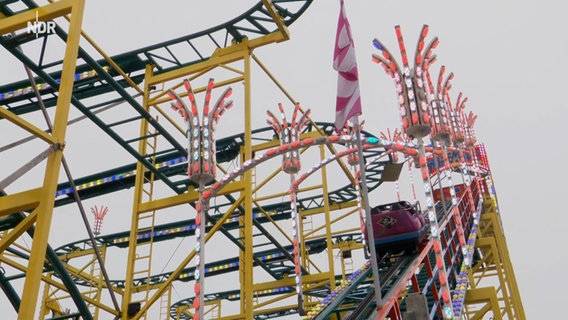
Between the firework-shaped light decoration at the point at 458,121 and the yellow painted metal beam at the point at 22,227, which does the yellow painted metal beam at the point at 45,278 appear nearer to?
the yellow painted metal beam at the point at 22,227

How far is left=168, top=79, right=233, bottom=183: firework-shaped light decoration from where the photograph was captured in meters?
12.3

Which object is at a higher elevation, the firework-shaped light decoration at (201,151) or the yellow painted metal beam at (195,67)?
the yellow painted metal beam at (195,67)

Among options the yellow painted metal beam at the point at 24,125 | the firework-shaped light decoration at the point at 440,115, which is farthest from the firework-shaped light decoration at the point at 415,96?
the yellow painted metal beam at the point at 24,125

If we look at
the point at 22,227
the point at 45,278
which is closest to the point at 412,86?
the point at 22,227

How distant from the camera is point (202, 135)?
503 inches

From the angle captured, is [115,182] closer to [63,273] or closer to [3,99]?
[3,99]

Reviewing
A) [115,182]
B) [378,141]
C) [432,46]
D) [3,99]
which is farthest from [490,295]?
[115,182]

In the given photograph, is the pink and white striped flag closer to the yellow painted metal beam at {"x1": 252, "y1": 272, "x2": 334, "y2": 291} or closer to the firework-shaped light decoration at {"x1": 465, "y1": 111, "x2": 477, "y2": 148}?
the yellow painted metal beam at {"x1": 252, "y1": 272, "x2": 334, "y2": 291}

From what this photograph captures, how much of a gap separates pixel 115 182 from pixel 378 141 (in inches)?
564

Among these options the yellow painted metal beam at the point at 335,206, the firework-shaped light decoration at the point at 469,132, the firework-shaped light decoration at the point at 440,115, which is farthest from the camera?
the yellow painted metal beam at the point at 335,206

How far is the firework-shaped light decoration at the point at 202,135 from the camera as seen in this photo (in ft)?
40.4

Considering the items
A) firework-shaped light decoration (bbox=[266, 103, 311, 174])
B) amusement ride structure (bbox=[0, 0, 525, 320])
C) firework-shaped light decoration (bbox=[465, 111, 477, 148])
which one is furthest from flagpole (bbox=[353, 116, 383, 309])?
firework-shaped light decoration (bbox=[465, 111, 477, 148])

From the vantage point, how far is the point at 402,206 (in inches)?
643

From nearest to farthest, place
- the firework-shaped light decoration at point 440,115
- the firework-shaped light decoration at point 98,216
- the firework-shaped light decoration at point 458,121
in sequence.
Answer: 1. the firework-shaped light decoration at point 440,115
2. the firework-shaped light decoration at point 458,121
3. the firework-shaped light decoration at point 98,216
